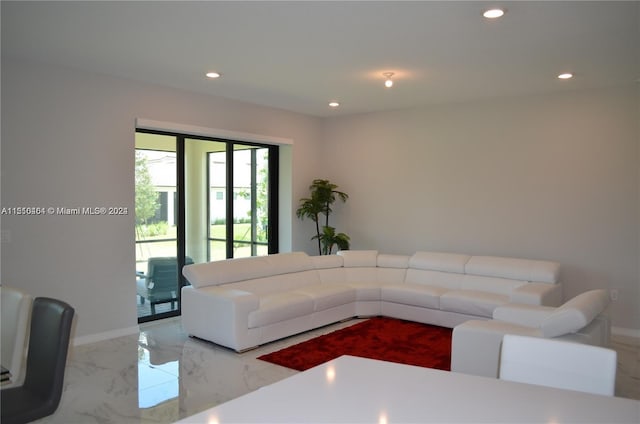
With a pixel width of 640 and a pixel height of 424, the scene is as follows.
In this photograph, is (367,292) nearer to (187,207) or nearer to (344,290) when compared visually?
(344,290)

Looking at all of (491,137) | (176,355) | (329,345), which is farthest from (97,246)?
(491,137)

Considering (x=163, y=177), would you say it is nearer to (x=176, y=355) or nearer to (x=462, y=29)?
(x=176, y=355)

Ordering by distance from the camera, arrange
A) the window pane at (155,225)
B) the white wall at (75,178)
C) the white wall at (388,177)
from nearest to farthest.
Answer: the white wall at (75,178), the white wall at (388,177), the window pane at (155,225)

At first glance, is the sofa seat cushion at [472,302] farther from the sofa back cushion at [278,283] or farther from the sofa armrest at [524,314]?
the sofa back cushion at [278,283]

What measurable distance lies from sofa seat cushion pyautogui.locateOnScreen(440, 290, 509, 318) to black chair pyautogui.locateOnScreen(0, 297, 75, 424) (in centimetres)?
405

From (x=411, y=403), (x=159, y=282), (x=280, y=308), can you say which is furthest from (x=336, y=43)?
(x=159, y=282)

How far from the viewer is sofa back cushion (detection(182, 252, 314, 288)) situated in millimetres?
5031

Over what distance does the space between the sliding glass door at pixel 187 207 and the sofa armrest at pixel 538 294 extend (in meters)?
3.70

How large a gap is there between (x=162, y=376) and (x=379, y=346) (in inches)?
79.6

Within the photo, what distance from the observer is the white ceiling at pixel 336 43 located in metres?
3.20

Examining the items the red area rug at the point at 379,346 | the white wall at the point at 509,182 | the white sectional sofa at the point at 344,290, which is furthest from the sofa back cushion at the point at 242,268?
the white wall at the point at 509,182

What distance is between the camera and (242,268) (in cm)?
539

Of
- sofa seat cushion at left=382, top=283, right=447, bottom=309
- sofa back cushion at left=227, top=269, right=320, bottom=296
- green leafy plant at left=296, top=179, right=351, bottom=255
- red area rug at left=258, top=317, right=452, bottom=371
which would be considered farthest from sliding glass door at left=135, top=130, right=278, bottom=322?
sofa seat cushion at left=382, top=283, right=447, bottom=309

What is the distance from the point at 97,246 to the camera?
4984 mm
